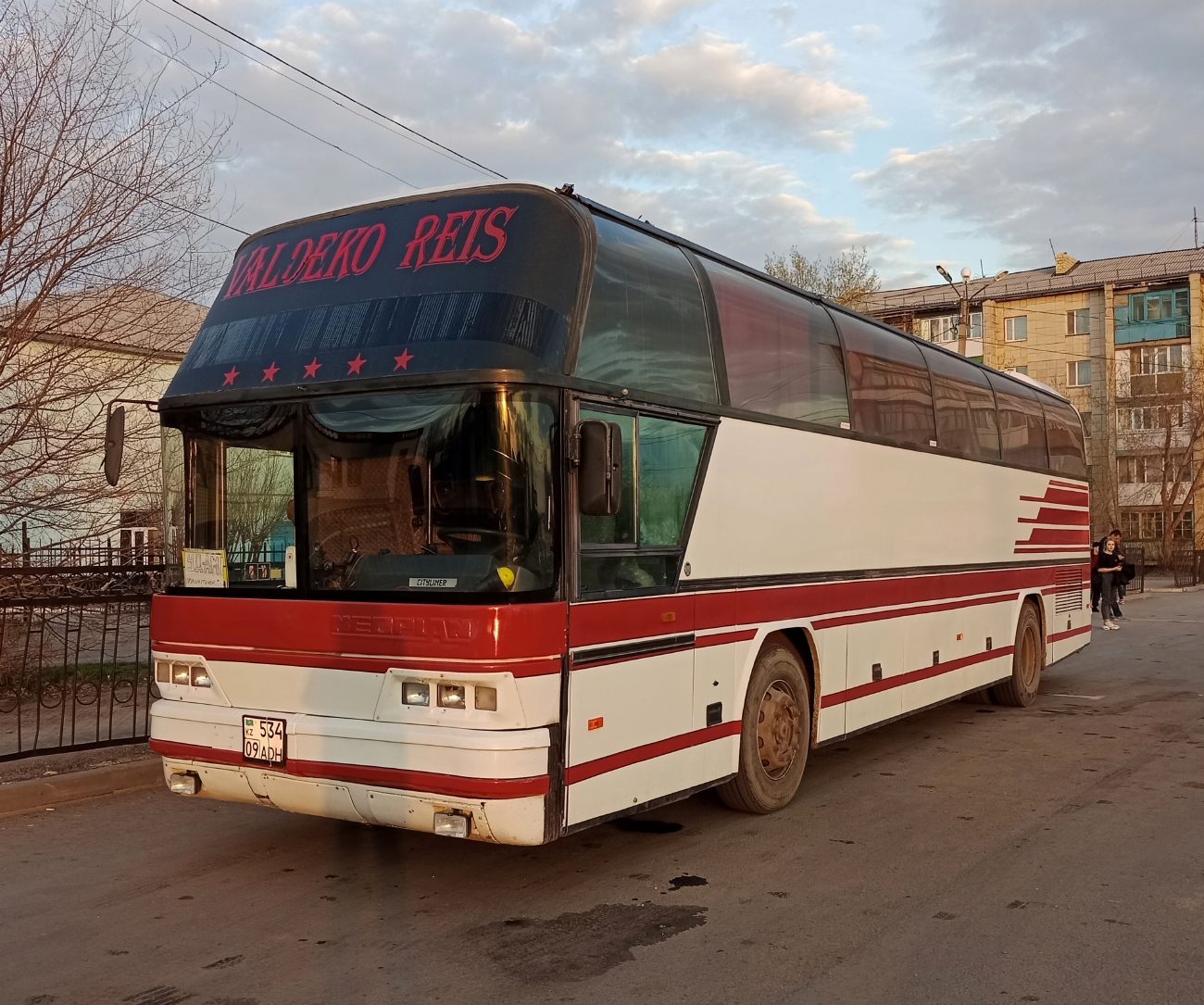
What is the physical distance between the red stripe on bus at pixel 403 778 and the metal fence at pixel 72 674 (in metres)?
2.62

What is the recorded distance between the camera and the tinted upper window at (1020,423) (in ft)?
40.4

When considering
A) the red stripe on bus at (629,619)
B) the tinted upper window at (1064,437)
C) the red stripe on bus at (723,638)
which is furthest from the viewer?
the tinted upper window at (1064,437)

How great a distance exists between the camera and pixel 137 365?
11.3 metres

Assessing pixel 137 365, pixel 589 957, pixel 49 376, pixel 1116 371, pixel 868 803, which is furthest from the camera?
pixel 1116 371

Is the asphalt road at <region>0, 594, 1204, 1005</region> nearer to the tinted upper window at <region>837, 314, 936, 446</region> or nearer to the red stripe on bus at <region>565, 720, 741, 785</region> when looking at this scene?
the red stripe on bus at <region>565, 720, 741, 785</region>

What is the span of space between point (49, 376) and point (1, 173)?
1888 millimetres

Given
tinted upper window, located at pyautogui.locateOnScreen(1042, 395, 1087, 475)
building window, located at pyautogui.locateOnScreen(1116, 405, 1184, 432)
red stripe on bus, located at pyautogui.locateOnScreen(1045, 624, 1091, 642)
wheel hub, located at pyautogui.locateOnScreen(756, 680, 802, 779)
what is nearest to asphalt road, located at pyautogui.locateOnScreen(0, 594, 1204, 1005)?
wheel hub, located at pyautogui.locateOnScreen(756, 680, 802, 779)

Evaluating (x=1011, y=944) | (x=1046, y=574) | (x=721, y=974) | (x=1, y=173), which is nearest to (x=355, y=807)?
(x=721, y=974)

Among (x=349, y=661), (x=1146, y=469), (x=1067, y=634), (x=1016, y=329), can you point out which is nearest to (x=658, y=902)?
(x=349, y=661)

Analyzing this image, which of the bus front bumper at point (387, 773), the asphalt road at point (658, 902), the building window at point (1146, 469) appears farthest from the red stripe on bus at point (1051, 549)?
the building window at point (1146, 469)

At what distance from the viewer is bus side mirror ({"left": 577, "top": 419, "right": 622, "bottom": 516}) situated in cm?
545

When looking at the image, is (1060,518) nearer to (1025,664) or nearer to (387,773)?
(1025,664)

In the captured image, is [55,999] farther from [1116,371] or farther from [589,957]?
[1116,371]

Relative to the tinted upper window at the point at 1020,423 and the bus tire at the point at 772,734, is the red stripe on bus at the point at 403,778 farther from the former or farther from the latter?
the tinted upper window at the point at 1020,423
